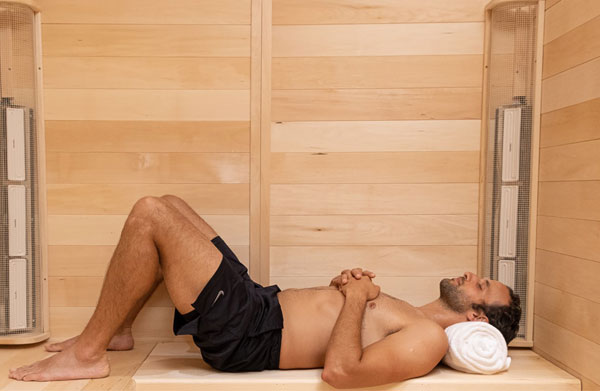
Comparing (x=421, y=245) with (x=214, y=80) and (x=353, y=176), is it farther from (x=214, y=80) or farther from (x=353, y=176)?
(x=214, y=80)

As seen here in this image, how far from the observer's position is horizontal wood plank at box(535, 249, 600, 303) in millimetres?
1684

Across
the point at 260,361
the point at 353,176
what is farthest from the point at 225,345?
the point at 353,176

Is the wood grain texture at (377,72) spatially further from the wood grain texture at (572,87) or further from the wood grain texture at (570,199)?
the wood grain texture at (570,199)

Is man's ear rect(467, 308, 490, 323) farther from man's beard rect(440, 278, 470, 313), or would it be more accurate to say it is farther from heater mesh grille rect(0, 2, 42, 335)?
heater mesh grille rect(0, 2, 42, 335)

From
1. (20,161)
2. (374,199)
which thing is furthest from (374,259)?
(20,161)

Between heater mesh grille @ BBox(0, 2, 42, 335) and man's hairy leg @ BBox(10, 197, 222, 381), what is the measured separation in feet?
1.33

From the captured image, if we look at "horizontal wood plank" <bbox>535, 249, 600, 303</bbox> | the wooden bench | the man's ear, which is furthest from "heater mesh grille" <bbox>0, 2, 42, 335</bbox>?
"horizontal wood plank" <bbox>535, 249, 600, 303</bbox>

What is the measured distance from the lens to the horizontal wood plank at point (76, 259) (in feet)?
7.20

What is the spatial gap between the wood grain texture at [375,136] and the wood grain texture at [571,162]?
0.31m

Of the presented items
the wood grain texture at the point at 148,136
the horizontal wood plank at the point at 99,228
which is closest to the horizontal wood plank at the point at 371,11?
the wood grain texture at the point at 148,136

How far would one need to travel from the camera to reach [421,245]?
2.20 meters

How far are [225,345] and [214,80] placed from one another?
116 cm

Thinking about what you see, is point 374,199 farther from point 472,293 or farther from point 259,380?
point 259,380

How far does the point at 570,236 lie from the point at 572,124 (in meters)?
0.43
